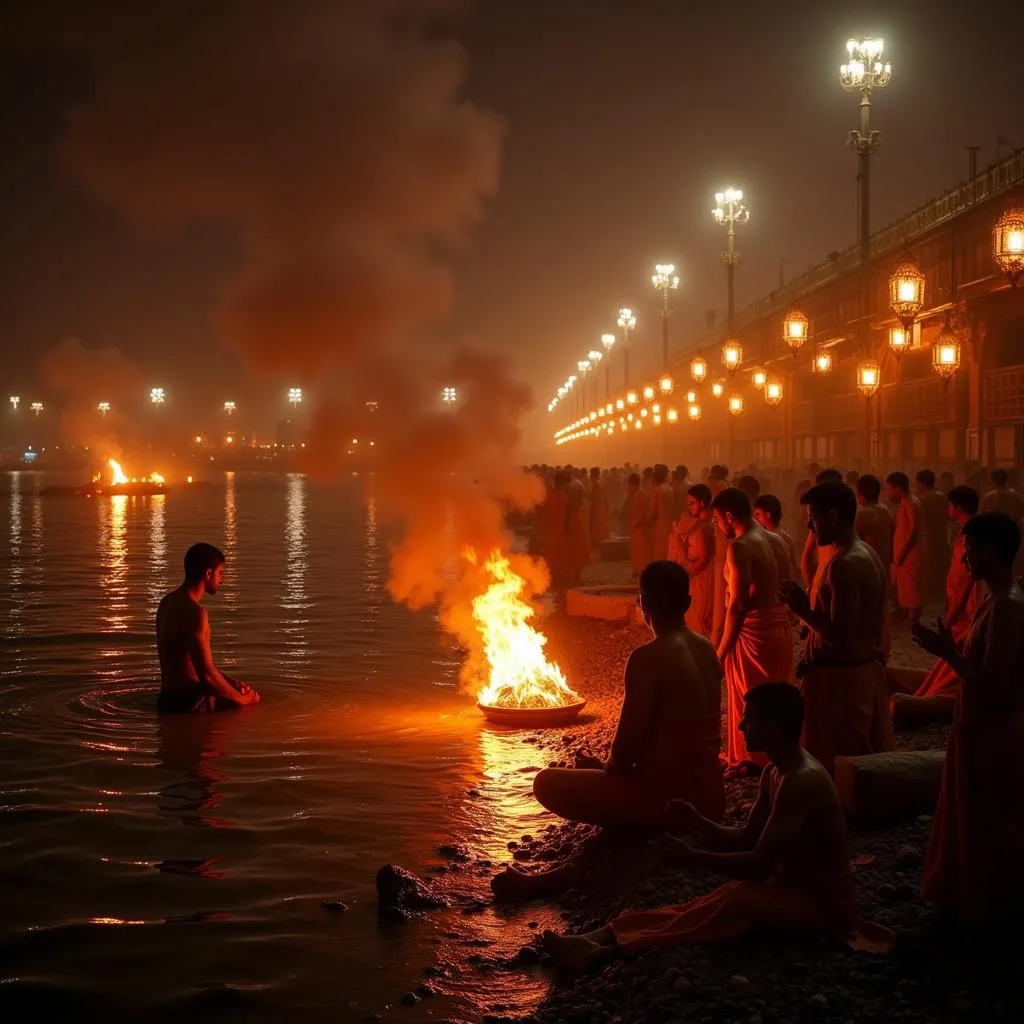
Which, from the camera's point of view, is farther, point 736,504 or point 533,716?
point 533,716

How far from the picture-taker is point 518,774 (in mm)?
8805

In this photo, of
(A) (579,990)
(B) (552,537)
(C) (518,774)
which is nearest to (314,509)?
(B) (552,537)

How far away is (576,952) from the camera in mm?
5137

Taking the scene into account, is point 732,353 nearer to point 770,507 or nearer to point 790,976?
point 770,507

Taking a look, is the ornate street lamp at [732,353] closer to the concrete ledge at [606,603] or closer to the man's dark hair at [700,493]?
the concrete ledge at [606,603]

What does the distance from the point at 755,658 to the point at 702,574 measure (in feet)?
13.7

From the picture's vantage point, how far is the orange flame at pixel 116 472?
68.0m

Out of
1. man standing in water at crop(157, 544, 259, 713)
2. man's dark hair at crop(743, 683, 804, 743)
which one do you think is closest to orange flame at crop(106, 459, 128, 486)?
man standing in water at crop(157, 544, 259, 713)

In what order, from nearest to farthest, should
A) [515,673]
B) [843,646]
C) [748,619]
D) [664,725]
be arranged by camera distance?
[664,725], [843,646], [748,619], [515,673]

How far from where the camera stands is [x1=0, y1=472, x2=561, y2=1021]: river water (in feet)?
17.5

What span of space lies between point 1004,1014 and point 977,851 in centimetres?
62

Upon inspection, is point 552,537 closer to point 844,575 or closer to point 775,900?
point 844,575

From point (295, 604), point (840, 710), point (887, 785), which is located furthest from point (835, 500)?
point (295, 604)

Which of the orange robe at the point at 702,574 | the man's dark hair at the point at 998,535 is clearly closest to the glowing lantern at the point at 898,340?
the orange robe at the point at 702,574
